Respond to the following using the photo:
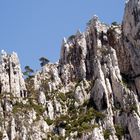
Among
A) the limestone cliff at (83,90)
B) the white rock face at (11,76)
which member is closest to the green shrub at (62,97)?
the limestone cliff at (83,90)

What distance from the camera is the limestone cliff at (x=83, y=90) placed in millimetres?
136762

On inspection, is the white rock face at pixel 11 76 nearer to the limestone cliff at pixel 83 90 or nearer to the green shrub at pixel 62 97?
the limestone cliff at pixel 83 90

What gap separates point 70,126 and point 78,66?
33756 millimetres

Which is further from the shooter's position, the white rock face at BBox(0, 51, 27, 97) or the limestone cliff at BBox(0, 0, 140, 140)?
the white rock face at BBox(0, 51, 27, 97)

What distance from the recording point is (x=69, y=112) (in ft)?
495

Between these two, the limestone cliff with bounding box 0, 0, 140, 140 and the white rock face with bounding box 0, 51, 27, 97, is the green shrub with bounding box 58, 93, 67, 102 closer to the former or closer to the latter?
the limestone cliff with bounding box 0, 0, 140, 140

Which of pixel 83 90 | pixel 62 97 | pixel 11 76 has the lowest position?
pixel 62 97

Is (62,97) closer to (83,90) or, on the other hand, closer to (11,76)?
(83,90)

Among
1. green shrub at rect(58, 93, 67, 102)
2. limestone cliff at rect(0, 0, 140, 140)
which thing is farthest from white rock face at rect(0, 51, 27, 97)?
green shrub at rect(58, 93, 67, 102)

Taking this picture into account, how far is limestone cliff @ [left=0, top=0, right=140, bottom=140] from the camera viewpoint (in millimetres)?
136762

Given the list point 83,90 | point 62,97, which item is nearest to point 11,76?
point 62,97

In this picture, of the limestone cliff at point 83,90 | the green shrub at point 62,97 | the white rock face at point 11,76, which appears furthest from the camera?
the white rock face at point 11,76

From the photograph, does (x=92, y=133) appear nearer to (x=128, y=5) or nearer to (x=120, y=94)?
(x=120, y=94)

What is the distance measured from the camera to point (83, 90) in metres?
155
